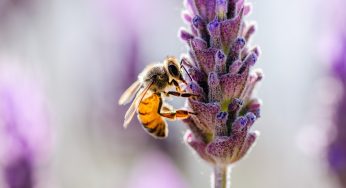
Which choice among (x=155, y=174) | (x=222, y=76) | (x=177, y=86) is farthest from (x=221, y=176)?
(x=155, y=174)

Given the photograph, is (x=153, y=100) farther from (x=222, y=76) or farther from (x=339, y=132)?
(x=339, y=132)

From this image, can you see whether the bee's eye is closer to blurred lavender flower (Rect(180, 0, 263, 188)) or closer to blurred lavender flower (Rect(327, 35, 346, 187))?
blurred lavender flower (Rect(180, 0, 263, 188))

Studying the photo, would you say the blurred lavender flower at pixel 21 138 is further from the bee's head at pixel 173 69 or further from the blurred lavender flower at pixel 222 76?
the blurred lavender flower at pixel 222 76

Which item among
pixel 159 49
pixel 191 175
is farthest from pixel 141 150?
pixel 159 49

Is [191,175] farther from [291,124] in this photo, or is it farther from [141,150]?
[291,124]

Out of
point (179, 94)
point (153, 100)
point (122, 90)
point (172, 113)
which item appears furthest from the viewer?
point (122, 90)

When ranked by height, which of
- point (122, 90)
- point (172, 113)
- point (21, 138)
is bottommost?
point (122, 90)

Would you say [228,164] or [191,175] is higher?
[228,164]
